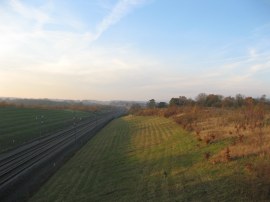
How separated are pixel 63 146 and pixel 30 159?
10759 mm

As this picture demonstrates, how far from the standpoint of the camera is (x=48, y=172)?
27188mm

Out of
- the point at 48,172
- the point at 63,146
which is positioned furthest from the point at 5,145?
the point at 48,172

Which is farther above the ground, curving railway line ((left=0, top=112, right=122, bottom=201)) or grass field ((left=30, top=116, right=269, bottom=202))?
grass field ((left=30, top=116, right=269, bottom=202))

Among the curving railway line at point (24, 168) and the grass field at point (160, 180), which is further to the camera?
the curving railway line at point (24, 168)

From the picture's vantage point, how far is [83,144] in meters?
46.2

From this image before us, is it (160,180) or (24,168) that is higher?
(160,180)

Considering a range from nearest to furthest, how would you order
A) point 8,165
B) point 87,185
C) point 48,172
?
1. point 87,185
2. point 48,172
3. point 8,165

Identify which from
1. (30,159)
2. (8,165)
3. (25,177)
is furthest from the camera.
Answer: (30,159)

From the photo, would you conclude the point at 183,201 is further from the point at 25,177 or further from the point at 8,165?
the point at 8,165

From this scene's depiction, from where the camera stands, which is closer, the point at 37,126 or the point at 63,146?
the point at 63,146

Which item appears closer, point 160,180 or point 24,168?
point 160,180

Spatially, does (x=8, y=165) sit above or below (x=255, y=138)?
below

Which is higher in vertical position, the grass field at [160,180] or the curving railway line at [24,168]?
the grass field at [160,180]

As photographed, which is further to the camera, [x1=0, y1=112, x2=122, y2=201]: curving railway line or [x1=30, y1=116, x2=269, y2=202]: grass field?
[x1=0, y1=112, x2=122, y2=201]: curving railway line
